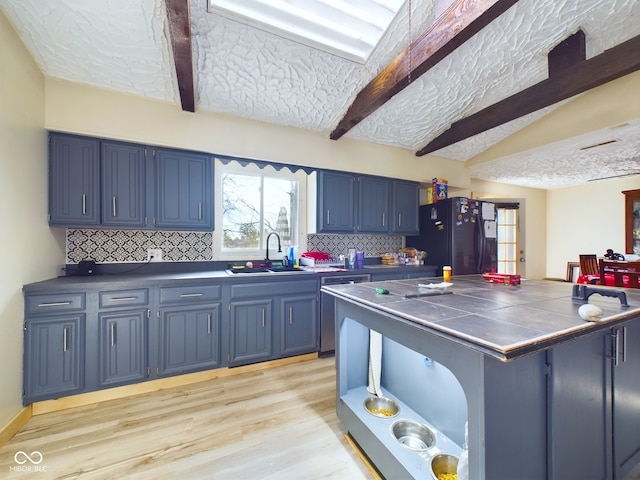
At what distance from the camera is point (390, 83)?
2.35 meters

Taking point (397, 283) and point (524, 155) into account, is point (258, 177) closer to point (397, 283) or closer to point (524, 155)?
point (397, 283)

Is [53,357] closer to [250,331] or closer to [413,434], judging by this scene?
[250,331]

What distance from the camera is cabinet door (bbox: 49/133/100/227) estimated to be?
7.06ft

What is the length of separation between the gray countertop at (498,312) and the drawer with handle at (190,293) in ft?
4.01

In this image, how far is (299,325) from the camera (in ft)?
9.09

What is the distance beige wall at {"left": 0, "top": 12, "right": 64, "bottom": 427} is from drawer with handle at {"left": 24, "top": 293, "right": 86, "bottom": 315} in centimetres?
6

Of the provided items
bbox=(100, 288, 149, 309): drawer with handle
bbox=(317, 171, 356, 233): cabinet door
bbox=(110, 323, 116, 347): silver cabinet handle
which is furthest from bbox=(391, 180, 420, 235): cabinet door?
bbox=(110, 323, 116, 347): silver cabinet handle

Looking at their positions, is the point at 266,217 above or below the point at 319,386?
above

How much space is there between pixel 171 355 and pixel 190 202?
54.4 inches

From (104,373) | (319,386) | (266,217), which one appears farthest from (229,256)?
(319,386)

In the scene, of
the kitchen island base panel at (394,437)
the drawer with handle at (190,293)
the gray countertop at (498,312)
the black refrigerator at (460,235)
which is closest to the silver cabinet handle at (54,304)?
the drawer with handle at (190,293)

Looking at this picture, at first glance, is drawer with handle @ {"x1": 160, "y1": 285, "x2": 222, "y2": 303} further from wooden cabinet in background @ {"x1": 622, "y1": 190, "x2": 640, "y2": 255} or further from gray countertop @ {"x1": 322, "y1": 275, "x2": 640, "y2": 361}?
wooden cabinet in background @ {"x1": 622, "y1": 190, "x2": 640, "y2": 255}

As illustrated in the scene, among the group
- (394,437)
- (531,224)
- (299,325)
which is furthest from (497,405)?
(531,224)

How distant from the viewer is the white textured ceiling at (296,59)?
1.84m
